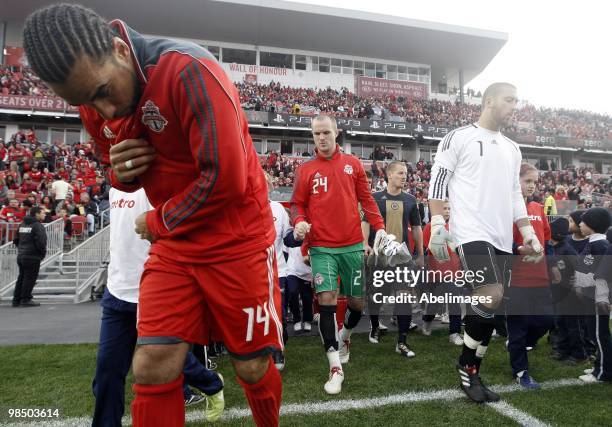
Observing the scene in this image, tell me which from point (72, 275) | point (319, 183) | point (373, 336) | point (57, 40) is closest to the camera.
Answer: point (57, 40)

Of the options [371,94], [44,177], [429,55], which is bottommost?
[44,177]

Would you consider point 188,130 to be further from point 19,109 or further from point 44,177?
point 19,109

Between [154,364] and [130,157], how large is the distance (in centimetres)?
82

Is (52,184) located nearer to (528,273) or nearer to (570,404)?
(528,273)

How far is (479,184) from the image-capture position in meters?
3.32

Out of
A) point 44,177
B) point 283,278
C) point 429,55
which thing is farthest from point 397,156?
point 283,278

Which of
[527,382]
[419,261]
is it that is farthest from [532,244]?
[419,261]

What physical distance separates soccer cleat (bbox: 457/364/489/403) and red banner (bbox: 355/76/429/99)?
36.7m

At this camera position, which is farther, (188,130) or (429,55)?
(429,55)

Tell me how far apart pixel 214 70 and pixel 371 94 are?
3857cm

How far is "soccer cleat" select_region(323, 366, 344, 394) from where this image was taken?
10.9 ft

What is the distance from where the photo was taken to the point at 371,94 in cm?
3800

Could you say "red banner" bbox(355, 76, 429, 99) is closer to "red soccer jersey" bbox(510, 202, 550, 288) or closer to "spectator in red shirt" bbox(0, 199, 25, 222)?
"spectator in red shirt" bbox(0, 199, 25, 222)

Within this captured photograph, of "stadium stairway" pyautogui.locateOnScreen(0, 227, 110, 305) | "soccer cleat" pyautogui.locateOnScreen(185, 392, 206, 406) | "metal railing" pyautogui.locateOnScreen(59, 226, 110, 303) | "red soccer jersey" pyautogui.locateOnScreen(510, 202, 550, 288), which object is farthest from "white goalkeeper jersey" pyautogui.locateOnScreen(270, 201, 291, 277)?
"metal railing" pyautogui.locateOnScreen(59, 226, 110, 303)
